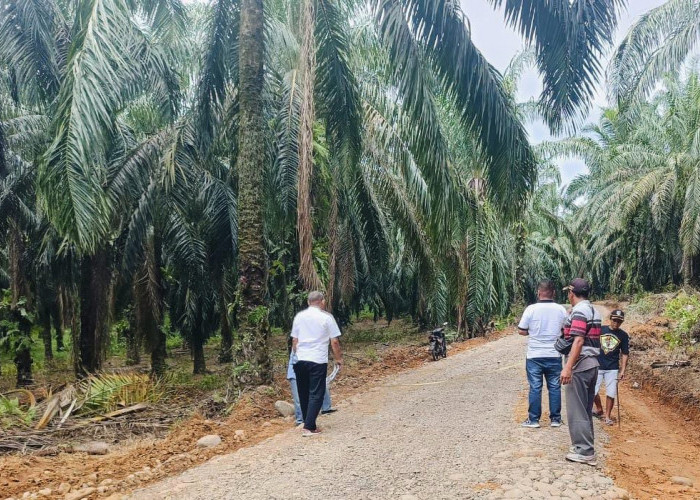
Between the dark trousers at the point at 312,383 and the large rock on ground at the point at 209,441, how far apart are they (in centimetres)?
105

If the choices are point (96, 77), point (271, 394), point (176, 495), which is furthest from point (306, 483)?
point (96, 77)

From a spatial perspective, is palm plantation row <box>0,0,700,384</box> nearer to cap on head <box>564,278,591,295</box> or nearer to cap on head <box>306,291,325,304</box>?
cap on head <box>306,291,325,304</box>

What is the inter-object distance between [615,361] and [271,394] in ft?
15.4

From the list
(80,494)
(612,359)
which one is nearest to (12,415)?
(80,494)

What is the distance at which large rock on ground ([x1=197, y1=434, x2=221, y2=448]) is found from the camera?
6699mm

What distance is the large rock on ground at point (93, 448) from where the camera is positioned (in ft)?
24.0

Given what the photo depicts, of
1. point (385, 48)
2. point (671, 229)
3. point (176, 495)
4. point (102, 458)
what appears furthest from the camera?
point (671, 229)

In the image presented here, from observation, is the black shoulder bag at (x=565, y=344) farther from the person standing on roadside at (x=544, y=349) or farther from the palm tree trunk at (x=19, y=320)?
the palm tree trunk at (x=19, y=320)

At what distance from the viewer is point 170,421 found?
9133 mm

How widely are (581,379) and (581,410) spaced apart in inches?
10.7

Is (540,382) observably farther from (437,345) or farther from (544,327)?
(437,345)

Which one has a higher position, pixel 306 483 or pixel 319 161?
pixel 319 161

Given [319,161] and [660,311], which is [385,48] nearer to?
[319,161]

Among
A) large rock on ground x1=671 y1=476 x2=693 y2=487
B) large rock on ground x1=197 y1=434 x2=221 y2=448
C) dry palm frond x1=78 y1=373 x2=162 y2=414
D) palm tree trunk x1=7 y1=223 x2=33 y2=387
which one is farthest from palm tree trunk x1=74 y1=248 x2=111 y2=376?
large rock on ground x1=671 y1=476 x2=693 y2=487
